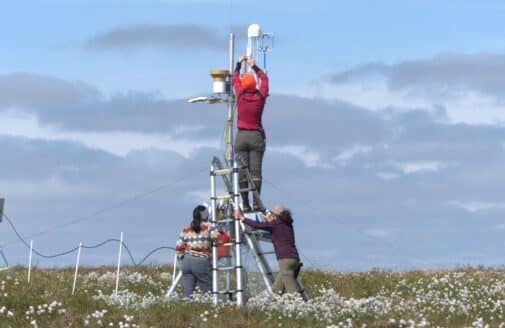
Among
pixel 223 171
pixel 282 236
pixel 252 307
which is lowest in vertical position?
pixel 252 307

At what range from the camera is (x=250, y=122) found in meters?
25.0

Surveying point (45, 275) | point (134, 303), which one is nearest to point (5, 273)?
point (45, 275)

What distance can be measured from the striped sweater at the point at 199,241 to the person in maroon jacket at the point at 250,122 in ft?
3.99

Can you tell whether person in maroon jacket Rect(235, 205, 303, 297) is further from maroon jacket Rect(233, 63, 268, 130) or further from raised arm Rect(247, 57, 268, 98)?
raised arm Rect(247, 57, 268, 98)

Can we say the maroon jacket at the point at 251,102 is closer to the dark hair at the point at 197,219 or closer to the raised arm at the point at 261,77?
the raised arm at the point at 261,77

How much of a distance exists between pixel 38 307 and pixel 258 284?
5.12 meters

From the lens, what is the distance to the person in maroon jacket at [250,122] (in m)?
24.9

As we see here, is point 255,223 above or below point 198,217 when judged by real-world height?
below

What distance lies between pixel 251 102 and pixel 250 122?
47 centimetres

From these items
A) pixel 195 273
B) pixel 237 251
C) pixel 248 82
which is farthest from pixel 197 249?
pixel 248 82

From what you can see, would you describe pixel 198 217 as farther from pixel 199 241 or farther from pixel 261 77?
pixel 261 77

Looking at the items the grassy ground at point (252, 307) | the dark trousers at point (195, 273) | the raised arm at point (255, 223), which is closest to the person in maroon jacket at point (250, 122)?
the raised arm at point (255, 223)

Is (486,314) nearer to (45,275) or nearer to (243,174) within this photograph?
(243,174)

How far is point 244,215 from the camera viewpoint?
24.3 metres
